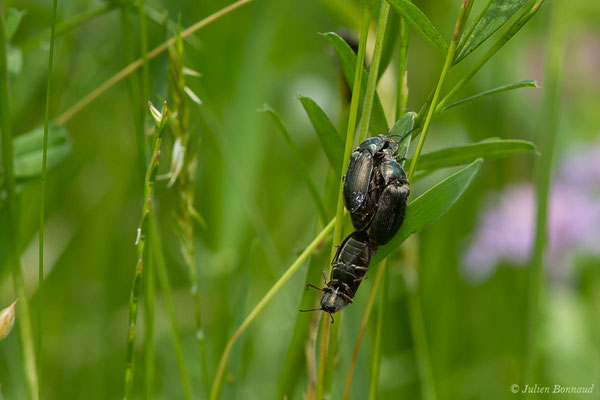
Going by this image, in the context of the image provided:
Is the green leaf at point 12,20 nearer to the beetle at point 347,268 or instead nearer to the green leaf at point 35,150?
the green leaf at point 35,150

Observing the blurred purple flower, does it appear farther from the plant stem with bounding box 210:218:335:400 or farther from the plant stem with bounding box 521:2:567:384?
the plant stem with bounding box 210:218:335:400

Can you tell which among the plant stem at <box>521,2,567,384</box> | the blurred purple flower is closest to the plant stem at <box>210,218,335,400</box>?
the plant stem at <box>521,2,567,384</box>

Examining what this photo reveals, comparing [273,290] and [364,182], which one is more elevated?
Answer: [364,182]

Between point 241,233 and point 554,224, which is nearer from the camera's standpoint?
point 241,233

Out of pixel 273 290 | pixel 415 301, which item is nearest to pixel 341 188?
pixel 273 290

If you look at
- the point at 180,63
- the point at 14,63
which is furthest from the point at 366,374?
the point at 14,63

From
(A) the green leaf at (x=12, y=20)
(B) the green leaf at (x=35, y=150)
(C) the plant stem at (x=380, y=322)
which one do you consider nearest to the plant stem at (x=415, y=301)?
(C) the plant stem at (x=380, y=322)

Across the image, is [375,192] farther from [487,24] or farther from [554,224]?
[554,224]
